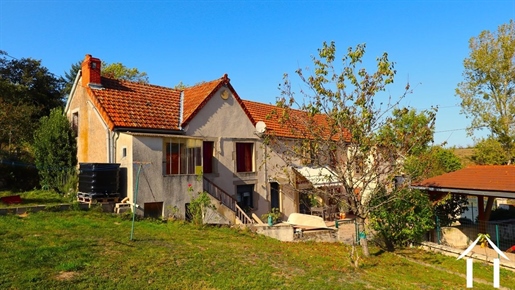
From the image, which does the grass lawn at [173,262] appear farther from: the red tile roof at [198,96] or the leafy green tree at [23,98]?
the leafy green tree at [23,98]

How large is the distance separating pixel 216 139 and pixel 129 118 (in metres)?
5.78

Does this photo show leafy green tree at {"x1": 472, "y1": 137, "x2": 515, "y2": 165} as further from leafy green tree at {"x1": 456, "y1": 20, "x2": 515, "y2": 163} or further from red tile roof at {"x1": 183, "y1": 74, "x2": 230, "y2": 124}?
red tile roof at {"x1": 183, "y1": 74, "x2": 230, "y2": 124}

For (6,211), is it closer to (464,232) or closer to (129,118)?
(129,118)

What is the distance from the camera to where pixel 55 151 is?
22.2 meters

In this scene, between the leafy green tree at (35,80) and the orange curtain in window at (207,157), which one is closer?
the orange curtain in window at (207,157)

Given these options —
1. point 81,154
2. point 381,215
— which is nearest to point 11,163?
point 81,154

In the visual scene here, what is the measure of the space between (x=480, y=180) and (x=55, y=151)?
24.7 meters

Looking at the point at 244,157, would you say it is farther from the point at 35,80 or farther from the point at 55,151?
the point at 35,80

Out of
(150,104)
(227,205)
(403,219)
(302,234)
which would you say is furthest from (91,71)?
(403,219)

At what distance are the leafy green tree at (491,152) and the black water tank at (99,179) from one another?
33454 millimetres

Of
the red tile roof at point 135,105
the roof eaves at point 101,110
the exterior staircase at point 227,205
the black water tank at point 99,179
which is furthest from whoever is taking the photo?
the exterior staircase at point 227,205

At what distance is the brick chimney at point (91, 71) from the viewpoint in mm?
21438

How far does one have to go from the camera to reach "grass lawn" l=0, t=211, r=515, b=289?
952cm

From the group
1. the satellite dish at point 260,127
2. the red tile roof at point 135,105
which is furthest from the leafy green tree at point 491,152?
the red tile roof at point 135,105
